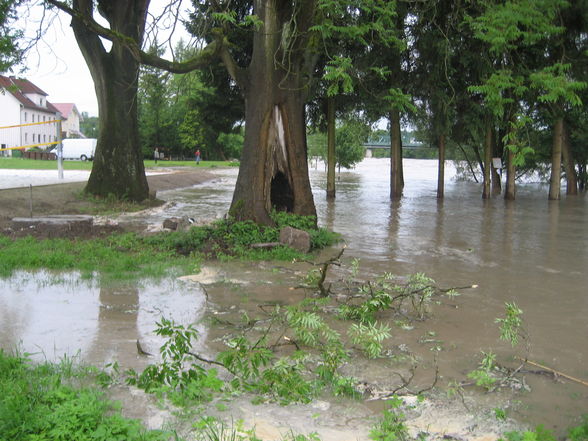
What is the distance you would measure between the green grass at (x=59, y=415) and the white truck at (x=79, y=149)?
57571 millimetres

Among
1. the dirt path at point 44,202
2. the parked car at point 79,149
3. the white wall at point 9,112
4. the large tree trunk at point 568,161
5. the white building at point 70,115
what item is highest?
the white building at point 70,115

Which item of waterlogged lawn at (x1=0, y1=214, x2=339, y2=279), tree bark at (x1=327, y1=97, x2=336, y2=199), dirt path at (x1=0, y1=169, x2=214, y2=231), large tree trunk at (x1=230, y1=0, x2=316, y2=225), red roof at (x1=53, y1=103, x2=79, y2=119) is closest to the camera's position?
waterlogged lawn at (x1=0, y1=214, x2=339, y2=279)

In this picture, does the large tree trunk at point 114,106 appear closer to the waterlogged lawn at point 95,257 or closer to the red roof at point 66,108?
the waterlogged lawn at point 95,257

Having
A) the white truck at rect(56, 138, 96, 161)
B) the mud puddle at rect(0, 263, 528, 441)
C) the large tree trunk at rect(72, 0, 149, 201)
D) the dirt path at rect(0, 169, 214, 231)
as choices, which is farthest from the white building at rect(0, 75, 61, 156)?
the mud puddle at rect(0, 263, 528, 441)

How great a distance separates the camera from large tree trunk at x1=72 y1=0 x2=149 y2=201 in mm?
20406

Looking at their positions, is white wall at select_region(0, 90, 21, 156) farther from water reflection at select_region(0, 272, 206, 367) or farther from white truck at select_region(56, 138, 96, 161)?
water reflection at select_region(0, 272, 206, 367)

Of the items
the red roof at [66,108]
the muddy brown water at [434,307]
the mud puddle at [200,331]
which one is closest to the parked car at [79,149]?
the red roof at [66,108]

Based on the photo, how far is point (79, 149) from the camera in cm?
5988

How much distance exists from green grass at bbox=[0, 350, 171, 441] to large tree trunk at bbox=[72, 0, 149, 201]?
52.8 feet

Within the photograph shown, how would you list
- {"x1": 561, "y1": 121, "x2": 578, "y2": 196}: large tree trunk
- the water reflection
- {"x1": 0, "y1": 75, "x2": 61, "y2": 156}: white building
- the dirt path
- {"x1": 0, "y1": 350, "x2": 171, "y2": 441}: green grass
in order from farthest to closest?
1. {"x1": 0, "y1": 75, "x2": 61, "y2": 156}: white building
2. {"x1": 561, "y1": 121, "x2": 578, "y2": 196}: large tree trunk
3. the dirt path
4. the water reflection
5. {"x1": 0, "y1": 350, "x2": 171, "y2": 441}: green grass

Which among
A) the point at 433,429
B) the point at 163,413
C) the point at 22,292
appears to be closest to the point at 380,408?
the point at 433,429

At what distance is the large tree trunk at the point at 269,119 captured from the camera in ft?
45.3

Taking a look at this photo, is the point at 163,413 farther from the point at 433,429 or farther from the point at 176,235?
the point at 176,235

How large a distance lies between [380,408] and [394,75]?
826 inches
